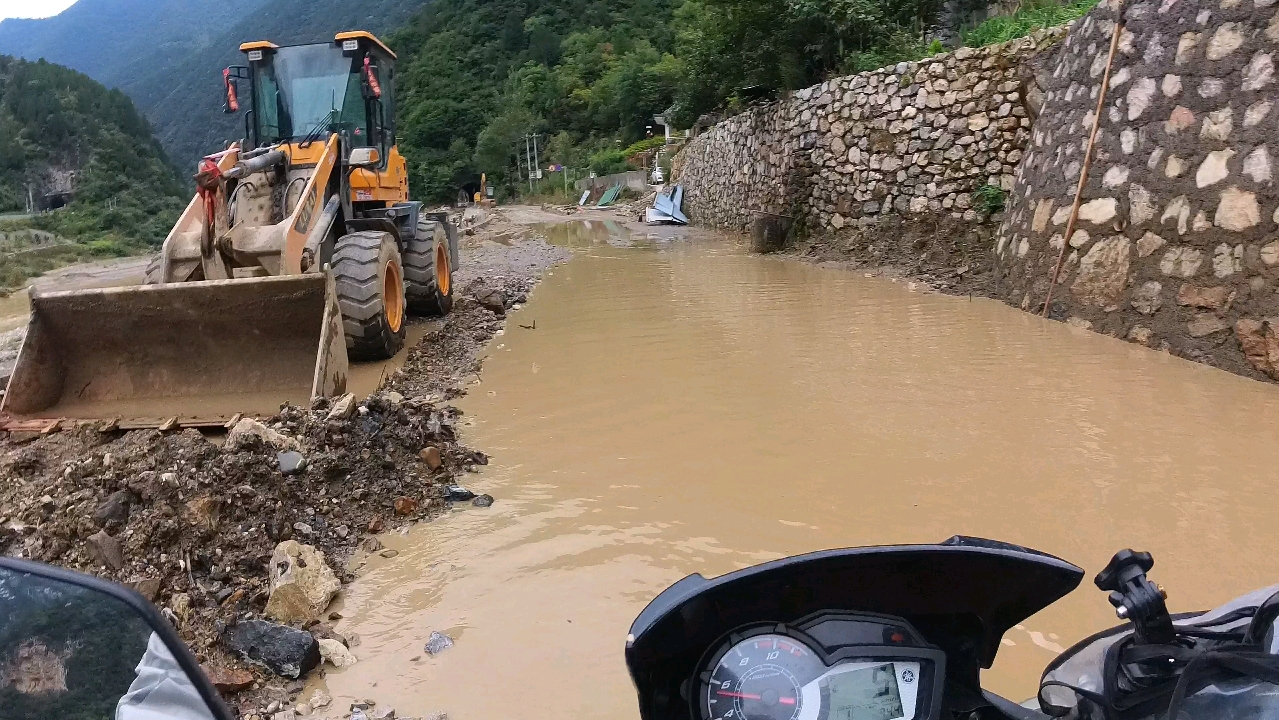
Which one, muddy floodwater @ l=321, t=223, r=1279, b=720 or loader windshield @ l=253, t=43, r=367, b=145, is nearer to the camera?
muddy floodwater @ l=321, t=223, r=1279, b=720

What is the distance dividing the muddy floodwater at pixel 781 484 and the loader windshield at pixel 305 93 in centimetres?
282

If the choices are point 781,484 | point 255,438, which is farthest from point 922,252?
point 255,438

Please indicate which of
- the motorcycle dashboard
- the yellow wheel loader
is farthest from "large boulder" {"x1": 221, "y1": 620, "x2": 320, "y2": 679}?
the yellow wheel loader

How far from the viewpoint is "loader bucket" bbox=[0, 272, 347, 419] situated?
221 inches

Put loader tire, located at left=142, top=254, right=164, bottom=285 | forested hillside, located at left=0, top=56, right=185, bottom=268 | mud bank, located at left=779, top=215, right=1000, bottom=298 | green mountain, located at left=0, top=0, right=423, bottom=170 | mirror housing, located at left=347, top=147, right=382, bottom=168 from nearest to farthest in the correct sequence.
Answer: loader tire, located at left=142, top=254, right=164, bottom=285 → mirror housing, located at left=347, top=147, right=382, bottom=168 → mud bank, located at left=779, top=215, right=1000, bottom=298 → forested hillside, located at left=0, top=56, right=185, bottom=268 → green mountain, located at left=0, top=0, right=423, bottom=170

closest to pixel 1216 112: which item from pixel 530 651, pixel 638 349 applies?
pixel 638 349

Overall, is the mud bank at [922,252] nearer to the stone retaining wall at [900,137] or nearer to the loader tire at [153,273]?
the stone retaining wall at [900,137]

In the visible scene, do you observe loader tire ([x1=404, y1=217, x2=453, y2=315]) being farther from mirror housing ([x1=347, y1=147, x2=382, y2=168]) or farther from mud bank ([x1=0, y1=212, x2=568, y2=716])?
mud bank ([x1=0, y1=212, x2=568, y2=716])

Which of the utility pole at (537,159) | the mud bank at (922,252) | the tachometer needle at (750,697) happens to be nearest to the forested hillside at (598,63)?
the utility pole at (537,159)

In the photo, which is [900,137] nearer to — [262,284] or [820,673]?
[262,284]

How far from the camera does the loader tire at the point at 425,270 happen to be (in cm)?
886

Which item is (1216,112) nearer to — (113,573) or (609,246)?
(113,573)

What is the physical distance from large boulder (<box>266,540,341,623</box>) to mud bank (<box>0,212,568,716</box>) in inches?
1.6

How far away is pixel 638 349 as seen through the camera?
750 centimetres
